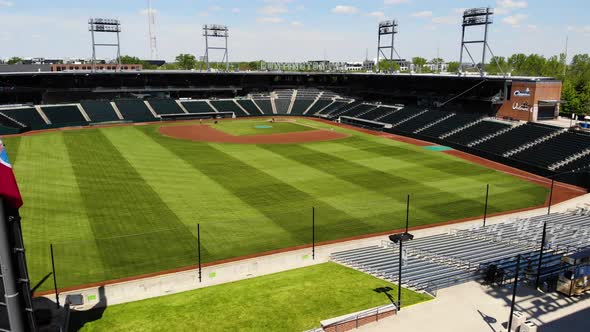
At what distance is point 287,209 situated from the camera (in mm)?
38906

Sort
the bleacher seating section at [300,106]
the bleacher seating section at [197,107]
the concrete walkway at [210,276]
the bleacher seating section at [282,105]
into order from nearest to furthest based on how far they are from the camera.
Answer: the concrete walkway at [210,276], the bleacher seating section at [197,107], the bleacher seating section at [300,106], the bleacher seating section at [282,105]

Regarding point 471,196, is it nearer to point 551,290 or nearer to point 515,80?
→ point 551,290

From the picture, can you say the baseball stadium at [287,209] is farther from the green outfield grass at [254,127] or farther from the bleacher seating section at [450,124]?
the green outfield grass at [254,127]

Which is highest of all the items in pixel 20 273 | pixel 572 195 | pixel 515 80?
pixel 515 80

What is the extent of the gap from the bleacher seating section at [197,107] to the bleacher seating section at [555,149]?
70.9m

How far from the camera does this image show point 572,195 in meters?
44.4

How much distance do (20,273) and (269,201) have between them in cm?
2805

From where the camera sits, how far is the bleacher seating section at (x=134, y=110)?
314 ft

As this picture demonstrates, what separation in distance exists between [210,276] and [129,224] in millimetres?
12236

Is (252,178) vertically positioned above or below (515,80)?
below

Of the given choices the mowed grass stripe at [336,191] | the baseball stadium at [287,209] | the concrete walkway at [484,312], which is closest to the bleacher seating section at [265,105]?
the baseball stadium at [287,209]

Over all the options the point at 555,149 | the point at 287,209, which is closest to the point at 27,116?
the point at 287,209

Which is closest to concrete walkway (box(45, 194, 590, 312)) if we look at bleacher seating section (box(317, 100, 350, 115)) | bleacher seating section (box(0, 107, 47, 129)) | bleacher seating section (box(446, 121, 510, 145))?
bleacher seating section (box(446, 121, 510, 145))

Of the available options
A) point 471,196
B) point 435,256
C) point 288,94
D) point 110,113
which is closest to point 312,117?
point 288,94
